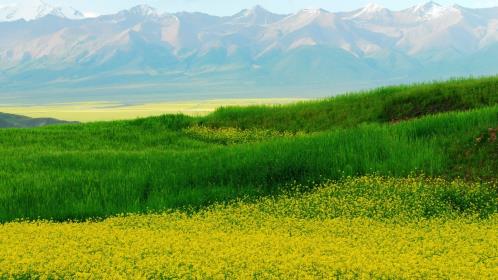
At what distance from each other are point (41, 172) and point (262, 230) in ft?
34.9

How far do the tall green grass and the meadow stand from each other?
6cm

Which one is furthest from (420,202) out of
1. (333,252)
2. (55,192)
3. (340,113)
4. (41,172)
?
(340,113)

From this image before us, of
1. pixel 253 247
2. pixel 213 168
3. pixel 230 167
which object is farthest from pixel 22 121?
pixel 253 247

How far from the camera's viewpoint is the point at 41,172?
23219 mm

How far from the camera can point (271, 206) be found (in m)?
18.8

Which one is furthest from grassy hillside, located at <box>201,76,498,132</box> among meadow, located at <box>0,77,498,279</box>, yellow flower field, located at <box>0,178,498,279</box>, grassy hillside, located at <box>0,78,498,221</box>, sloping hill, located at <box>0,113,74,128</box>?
sloping hill, located at <box>0,113,74,128</box>

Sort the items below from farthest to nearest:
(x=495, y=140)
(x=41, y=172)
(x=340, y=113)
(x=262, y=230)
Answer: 1. (x=340, y=113)
2. (x=41, y=172)
3. (x=495, y=140)
4. (x=262, y=230)

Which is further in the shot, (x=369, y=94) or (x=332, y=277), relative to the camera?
(x=369, y=94)

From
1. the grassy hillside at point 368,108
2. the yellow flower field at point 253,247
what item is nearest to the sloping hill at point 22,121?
the grassy hillside at point 368,108

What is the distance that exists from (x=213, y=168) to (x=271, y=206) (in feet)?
13.8

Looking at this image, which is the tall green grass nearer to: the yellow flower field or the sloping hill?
the yellow flower field

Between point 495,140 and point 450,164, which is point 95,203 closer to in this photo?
point 450,164

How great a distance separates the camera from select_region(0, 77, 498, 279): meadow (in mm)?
11977

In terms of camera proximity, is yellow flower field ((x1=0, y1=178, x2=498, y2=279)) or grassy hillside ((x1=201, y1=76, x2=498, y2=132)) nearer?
yellow flower field ((x1=0, y1=178, x2=498, y2=279))
